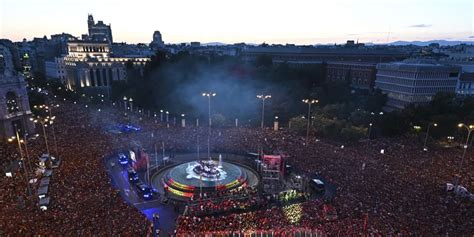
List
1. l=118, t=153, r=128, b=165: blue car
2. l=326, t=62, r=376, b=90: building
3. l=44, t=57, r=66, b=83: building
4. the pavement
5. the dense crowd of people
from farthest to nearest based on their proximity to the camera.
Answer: l=44, t=57, r=66, b=83: building, l=326, t=62, r=376, b=90: building, l=118, t=153, r=128, b=165: blue car, the pavement, the dense crowd of people

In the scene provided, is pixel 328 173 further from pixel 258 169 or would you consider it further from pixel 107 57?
pixel 107 57

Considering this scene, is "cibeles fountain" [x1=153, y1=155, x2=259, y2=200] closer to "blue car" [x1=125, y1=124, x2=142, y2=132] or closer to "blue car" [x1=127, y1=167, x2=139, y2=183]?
"blue car" [x1=127, y1=167, x2=139, y2=183]

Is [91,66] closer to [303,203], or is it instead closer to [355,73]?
[355,73]

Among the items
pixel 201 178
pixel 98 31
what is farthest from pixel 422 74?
pixel 98 31

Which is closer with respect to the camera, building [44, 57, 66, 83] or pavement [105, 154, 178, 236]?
pavement [105, 154, 178, 236]

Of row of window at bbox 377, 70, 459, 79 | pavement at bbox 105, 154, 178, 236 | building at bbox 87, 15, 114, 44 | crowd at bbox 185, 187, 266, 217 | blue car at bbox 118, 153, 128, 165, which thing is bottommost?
pavement at bbox 105, 154, 178, 236

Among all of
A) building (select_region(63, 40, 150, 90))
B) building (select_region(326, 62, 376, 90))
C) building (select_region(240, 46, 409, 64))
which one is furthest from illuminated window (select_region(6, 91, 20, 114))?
building (select_region(240, 46, 409, 64))

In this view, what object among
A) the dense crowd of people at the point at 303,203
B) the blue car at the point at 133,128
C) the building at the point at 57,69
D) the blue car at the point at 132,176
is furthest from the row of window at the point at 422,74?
the building at the point at 57,69

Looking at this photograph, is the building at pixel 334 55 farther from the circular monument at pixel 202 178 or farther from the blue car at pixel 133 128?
the circular monument at pixel 202 178
